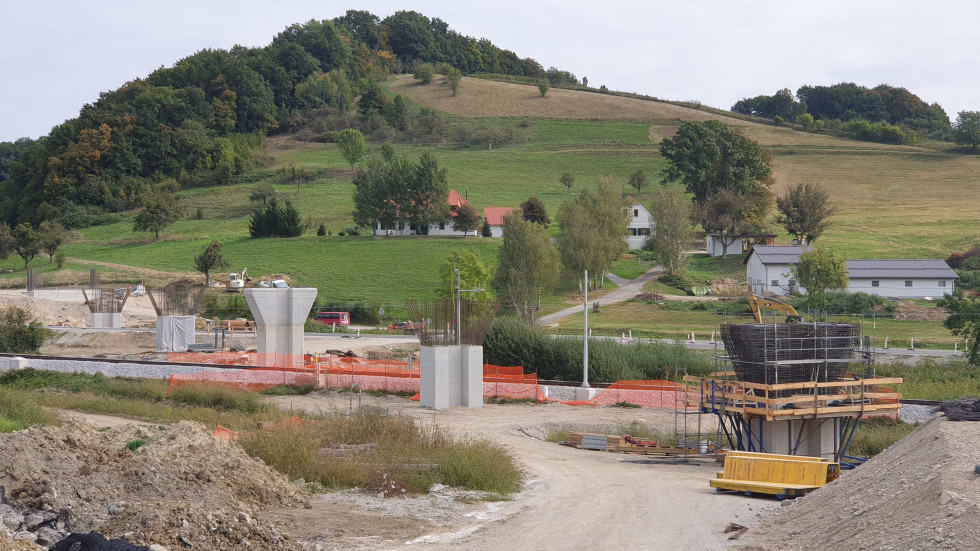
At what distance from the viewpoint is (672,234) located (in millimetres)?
73500

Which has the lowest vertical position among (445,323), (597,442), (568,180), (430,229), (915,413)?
(597,442)

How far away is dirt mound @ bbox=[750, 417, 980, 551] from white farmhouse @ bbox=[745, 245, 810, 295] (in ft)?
164

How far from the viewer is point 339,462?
1914 cm

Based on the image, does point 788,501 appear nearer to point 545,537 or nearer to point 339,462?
point 545,537

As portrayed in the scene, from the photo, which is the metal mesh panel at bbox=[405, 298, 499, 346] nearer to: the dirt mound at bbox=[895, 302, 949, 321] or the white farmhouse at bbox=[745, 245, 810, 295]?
the dirt mound at bbox=[895, 302, 949, 321]

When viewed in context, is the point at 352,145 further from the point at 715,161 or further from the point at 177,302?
the point at 177,302

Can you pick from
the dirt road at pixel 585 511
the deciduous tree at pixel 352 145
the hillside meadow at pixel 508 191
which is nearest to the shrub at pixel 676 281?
the hillside meadow at pixel 508 191

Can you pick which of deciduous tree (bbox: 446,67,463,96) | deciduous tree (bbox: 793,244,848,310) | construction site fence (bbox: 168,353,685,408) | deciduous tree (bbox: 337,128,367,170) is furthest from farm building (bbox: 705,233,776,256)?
deciduous tree (bbox: 446,67,463,96)

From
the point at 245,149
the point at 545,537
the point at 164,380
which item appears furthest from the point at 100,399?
the point at 245,149

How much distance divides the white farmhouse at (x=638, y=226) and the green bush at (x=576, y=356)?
1855 inches

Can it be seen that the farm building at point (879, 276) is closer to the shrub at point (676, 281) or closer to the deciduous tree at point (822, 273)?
the deciduous tree at point (822, 273)

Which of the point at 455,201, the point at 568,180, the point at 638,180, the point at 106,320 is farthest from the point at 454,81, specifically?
the point at 106,320

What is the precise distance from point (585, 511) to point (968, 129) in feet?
413

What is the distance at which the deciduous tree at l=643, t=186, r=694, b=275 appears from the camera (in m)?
73.4
